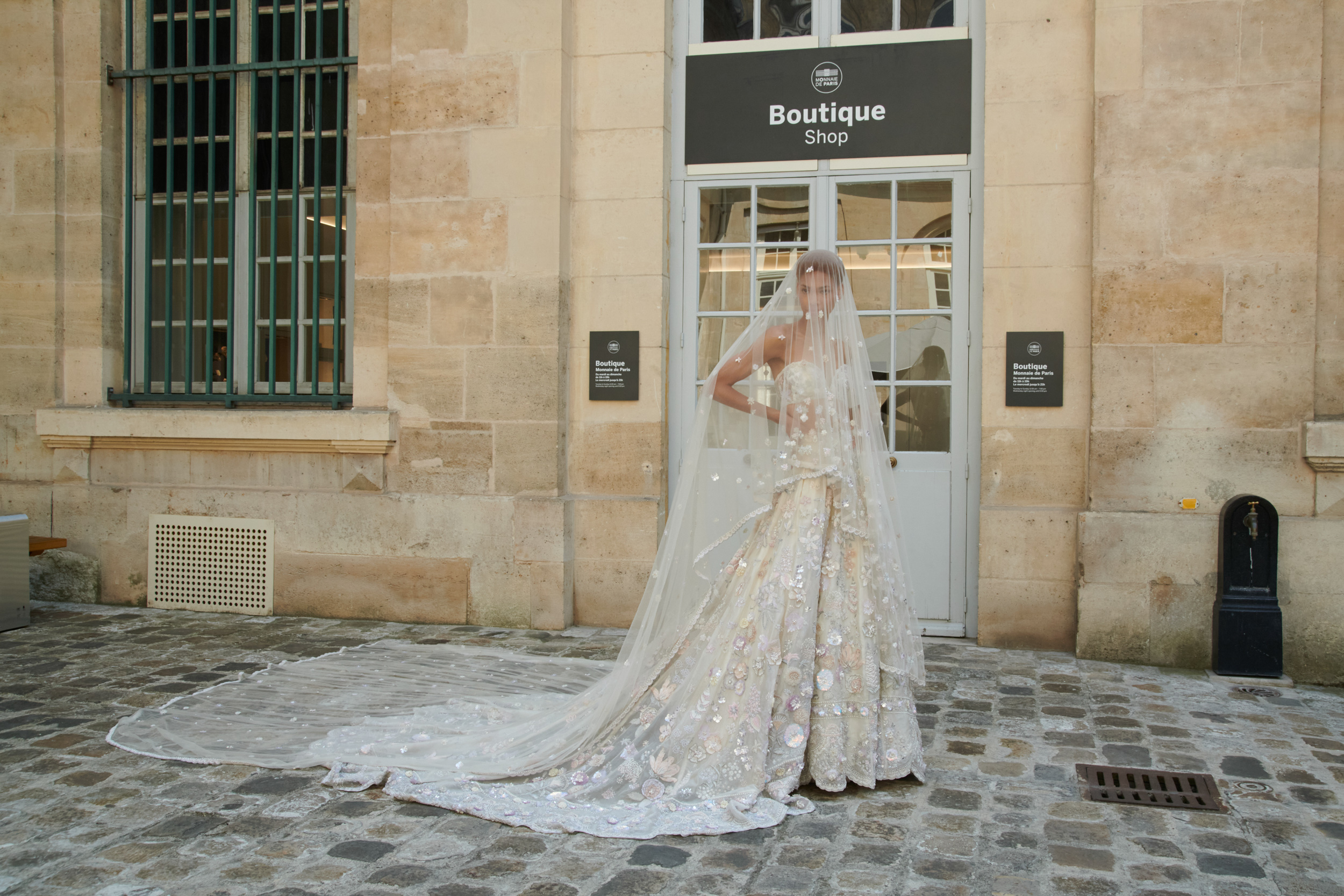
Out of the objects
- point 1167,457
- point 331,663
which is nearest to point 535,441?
point 331,663

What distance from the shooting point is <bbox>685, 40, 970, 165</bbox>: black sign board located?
671 centimetres

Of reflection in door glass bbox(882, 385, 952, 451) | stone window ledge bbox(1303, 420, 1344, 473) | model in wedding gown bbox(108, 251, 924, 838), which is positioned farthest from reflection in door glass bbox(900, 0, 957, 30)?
model in wedding gown bbox(108, 251, 924, 838)

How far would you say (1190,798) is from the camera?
3.86 meters

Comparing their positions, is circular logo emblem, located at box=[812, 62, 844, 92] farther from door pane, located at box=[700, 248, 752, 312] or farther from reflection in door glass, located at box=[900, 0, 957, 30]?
door pane, located at box=[700, 248, 752, 312]

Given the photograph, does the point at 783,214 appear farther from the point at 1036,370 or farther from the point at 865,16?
the point at 1036,370

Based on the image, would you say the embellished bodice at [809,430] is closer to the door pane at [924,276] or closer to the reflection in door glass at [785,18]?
the door pane at [924,276]

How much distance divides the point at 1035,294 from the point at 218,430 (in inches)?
214

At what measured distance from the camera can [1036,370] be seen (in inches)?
249

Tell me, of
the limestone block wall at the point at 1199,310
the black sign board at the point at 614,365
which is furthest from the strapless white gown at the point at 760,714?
the black sign board at the point at 614,365

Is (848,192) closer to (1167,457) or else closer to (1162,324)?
(1162,324)

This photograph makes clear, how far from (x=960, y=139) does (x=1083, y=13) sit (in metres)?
0.97

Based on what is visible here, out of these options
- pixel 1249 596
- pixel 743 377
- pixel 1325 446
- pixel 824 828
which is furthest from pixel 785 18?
pixel 824 828

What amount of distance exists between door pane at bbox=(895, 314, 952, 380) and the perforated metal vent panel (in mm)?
4446

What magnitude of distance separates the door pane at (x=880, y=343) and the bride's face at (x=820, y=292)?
2662 millimetres
